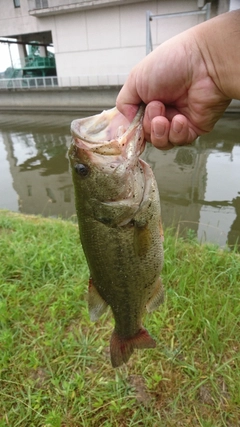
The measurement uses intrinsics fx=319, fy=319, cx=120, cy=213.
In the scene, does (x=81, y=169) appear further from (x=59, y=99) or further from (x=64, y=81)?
(x=64, y=81)

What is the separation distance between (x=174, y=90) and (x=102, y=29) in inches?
864

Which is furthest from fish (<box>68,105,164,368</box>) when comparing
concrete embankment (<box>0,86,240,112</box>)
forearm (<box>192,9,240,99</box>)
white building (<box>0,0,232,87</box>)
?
white building (<box>0,0,232,87</box>)

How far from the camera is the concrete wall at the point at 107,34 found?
→ 18609mm

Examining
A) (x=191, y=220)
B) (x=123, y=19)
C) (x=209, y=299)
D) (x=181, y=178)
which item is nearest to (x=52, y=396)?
(x=209, y=299)

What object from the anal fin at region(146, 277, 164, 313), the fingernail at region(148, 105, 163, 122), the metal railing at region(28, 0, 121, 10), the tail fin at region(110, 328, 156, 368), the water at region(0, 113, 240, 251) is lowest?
the water at region(0, 113, 240, 251)

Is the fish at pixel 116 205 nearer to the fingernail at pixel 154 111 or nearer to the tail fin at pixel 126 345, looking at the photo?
the fingernail at pixel 154 111

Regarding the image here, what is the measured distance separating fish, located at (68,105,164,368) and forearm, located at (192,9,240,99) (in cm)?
45

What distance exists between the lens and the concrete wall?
18.6 meters

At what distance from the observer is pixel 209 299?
117 inches

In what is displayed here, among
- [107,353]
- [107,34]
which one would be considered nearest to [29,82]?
[107,34]

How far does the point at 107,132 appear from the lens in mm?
1691

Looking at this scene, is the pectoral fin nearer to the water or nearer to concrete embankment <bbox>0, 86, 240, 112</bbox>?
the water

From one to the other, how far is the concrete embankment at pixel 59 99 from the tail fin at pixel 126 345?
1745 centimetres

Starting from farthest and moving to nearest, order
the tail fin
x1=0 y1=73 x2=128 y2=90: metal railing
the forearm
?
1. x1=0 y1=73 x2=128 y2=90: metal railing
2. the tail fin
3. the forearm
